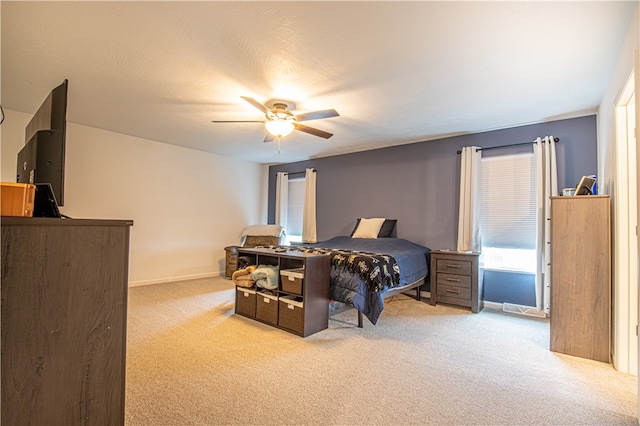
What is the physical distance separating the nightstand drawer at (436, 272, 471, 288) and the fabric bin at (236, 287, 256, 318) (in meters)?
2.41

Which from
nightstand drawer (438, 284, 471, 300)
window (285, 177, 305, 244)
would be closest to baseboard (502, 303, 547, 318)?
nightstand drawer (438, 284, 471, 300)

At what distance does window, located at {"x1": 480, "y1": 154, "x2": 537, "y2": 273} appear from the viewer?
386 centimetres

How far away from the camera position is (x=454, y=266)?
4.00m

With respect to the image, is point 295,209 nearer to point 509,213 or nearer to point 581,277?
point 509,213

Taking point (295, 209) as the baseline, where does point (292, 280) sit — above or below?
below

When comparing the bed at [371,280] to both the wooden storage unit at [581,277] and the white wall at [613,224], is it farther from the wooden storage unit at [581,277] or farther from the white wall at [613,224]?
the white wall at [613,224]

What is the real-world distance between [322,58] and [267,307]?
2416 mm

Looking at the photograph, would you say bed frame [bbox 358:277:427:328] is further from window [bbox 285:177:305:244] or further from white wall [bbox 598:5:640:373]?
window [bbox 285:177:305:244]

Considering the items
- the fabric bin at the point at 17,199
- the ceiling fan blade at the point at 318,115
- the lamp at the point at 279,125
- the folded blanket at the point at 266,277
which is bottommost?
the folded blanket at the point at 266,277

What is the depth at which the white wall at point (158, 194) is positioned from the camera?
14.4 feet

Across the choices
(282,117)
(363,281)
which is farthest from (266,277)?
(282,117)

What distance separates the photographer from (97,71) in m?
2.74

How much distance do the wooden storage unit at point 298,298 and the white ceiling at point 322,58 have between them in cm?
173

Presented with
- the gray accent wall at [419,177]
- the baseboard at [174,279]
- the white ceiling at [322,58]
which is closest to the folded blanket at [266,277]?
the white ceiling at [322,58]
